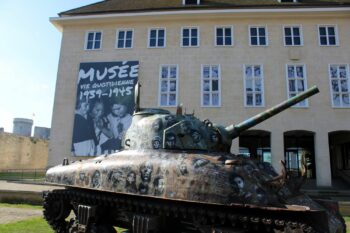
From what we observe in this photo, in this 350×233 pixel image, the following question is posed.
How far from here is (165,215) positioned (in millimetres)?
6250

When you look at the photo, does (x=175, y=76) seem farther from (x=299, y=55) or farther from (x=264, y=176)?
(x=264, y=176)

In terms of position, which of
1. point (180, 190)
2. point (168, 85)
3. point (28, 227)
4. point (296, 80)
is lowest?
point (28, 227)

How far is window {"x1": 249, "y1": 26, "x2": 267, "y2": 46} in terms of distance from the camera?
23.3 meters

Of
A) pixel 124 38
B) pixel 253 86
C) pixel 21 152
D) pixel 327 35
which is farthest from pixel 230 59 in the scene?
pixel 21 152

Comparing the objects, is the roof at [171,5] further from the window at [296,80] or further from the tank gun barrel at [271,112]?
the tank gun barrel at [271,112]

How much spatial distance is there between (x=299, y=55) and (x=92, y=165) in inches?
750

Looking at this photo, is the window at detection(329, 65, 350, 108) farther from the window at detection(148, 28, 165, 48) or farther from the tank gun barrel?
the tank gun barrel

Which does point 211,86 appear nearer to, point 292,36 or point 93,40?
point 292,36

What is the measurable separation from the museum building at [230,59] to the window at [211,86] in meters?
0.07

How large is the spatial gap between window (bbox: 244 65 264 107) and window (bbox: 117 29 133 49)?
8584mm

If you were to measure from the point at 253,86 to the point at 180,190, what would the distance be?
17929 mm

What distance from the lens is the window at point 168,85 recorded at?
23.0 meters

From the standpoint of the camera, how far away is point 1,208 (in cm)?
1280

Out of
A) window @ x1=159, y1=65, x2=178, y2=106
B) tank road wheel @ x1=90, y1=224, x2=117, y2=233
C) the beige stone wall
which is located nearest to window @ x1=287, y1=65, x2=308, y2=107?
window @ x1=159, y1=65, x2=178, y2=106
